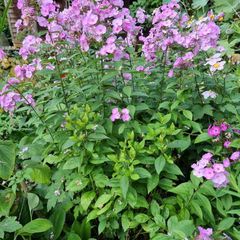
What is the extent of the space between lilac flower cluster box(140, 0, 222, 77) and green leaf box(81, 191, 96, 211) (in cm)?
75

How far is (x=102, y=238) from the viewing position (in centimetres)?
195

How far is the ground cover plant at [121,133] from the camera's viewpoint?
1625 millimetres

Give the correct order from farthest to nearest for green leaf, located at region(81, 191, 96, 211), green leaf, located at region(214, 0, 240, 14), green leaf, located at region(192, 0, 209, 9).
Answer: green leaf, located at region(192, 0, 209, 9) < green leaf, located at region(214, 0, 240, 14) < green leaf, located at region(81, 191, 96, 211)

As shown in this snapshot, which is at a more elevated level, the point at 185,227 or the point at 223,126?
the point at 223,126

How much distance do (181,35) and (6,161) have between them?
1.04m

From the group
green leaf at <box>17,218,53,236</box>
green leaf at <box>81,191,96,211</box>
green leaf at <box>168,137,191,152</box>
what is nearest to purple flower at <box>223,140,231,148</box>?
green leaf at <box>168,137,191,152</box>

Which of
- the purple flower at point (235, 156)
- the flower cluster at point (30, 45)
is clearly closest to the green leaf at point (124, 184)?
the purple flower at point (235, 156)

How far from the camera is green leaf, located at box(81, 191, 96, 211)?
175 cm

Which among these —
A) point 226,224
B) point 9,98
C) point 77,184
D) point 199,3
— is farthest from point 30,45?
point 199,3

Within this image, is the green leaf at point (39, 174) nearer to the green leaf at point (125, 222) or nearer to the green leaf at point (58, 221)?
the green leaf at point (58, 221)

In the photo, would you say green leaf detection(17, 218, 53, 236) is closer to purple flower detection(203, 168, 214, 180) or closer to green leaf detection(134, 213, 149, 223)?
green leaf detection(134, 213, 149, 223)

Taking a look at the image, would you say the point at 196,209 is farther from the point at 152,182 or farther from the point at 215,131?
the point at 215,131

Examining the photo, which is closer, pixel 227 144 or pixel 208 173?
pixel 208 173

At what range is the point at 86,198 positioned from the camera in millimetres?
1770
